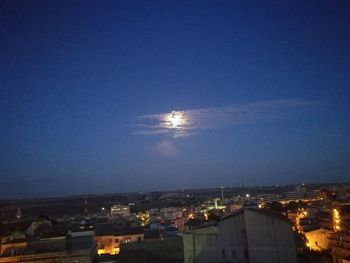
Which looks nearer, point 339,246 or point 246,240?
point 246,240

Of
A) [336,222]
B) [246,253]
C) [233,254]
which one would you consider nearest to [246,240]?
[246,253]

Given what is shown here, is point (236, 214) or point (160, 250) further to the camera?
point (160, 250)

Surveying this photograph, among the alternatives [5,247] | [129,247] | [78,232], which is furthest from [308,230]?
[5,247]

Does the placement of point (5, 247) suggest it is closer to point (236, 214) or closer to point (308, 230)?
point (236, 214)

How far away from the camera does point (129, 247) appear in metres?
37.2

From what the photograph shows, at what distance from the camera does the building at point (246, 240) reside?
27188 mm

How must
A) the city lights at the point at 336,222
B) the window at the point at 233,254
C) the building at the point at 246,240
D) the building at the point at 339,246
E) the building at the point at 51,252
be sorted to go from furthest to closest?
the city lights at the point at 336,222
the building at the point at 339,246
the building at the point at 51,252
the window at the point at 233,254
the building at the point at 246,240

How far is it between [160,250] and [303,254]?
48.0 feet

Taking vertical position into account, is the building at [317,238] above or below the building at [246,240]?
below

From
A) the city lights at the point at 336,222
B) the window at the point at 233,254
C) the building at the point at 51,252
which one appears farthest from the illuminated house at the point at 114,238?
the city lights at the point at 336,222

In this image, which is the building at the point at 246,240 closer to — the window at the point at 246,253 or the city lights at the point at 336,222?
Result: the window at the point at 246,253

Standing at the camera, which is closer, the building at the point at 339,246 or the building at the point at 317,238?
the building at the point at 339,246

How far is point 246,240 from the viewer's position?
28234mm

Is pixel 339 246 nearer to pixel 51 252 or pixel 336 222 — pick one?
pixel 336 222
